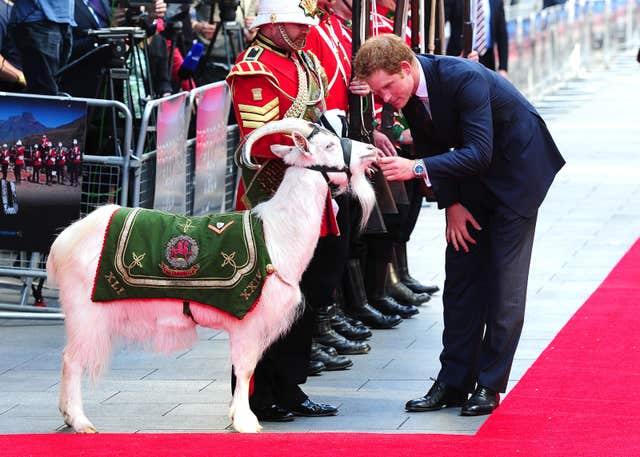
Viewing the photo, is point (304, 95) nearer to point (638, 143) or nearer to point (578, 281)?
point (578, 281)

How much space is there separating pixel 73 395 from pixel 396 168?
1.80 meters

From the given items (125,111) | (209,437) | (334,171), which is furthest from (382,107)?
(209,437)

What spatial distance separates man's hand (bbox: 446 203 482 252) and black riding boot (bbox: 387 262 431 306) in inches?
103

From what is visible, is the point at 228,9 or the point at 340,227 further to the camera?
the point at 228,9

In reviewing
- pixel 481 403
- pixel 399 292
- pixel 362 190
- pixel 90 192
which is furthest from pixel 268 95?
pixel 399 292

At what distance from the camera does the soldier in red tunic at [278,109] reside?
705 cm

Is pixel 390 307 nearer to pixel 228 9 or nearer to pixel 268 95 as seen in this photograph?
pixel 268 95

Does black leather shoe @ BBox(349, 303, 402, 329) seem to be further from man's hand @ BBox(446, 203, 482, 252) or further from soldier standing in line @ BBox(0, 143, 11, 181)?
soldier standing in line @ BBox(0, 143, 11, 181)

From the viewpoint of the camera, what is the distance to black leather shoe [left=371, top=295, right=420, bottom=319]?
31.9ft

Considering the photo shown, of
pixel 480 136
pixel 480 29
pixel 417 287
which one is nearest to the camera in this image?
pixel 480 136

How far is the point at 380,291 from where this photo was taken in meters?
9.72

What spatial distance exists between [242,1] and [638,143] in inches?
254

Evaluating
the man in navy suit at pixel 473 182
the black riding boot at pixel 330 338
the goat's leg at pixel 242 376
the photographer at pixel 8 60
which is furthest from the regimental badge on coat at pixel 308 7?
the photographer at pixel 8 60

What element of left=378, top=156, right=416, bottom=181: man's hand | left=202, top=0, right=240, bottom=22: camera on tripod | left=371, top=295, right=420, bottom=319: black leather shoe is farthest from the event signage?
left=202, top=0, right=240, bottom=22: camera on tripod
